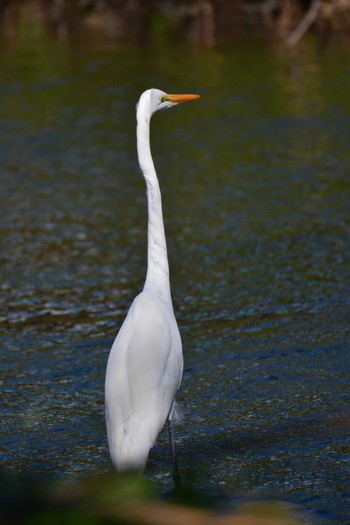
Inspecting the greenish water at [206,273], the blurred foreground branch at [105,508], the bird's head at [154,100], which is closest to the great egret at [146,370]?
the bird's head at [154,100]

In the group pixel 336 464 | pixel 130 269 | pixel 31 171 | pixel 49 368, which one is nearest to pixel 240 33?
pixel 31 171

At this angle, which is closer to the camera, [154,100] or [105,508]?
[105,508]

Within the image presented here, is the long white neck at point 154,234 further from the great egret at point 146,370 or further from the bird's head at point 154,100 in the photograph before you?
the bird's head at point 154,100

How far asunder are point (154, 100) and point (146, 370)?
61.1 inches

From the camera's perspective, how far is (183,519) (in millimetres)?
1079

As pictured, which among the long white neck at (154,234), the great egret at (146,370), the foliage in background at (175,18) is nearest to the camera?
the great egret at (146,370)

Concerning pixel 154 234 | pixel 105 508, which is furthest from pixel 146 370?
pixel 105 508

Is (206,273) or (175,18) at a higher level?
(175,18)

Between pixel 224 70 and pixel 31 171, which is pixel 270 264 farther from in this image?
pixel 224 70

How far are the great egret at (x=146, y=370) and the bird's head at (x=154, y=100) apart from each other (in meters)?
0.25

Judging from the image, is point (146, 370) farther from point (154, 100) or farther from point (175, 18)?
point (175, 18)

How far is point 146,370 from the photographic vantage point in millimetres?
4039

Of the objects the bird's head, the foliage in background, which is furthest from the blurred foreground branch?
the foliage in background

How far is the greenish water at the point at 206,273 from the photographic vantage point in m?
4.86
